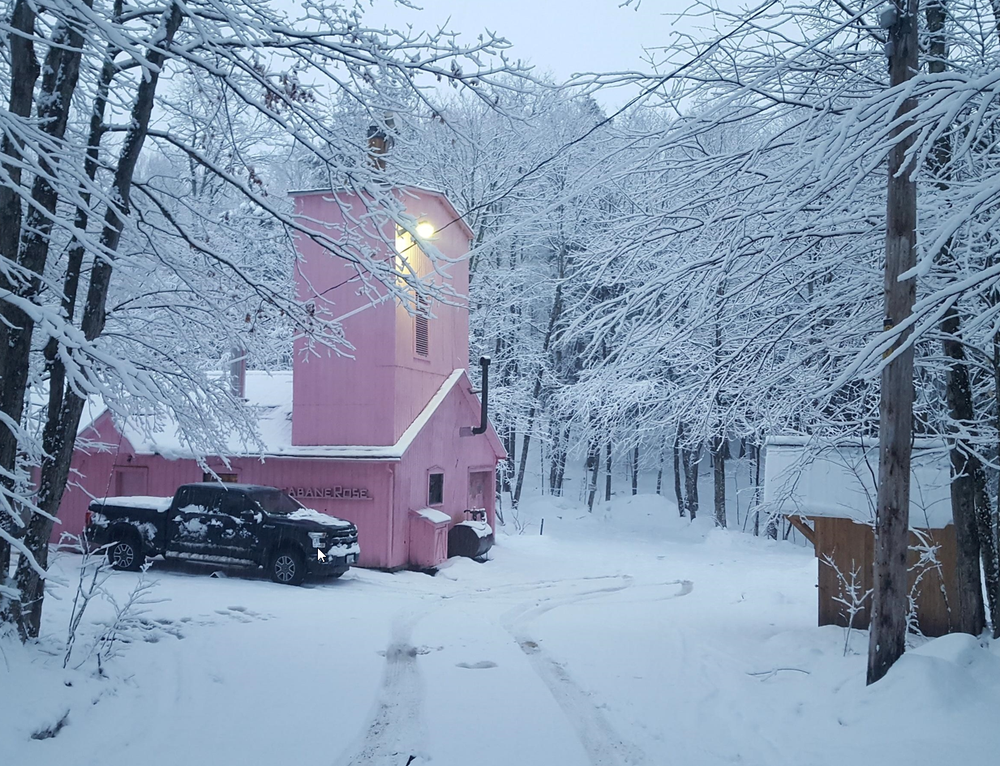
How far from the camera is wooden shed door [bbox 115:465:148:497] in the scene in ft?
70.0

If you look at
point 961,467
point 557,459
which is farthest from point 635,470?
point 961,467

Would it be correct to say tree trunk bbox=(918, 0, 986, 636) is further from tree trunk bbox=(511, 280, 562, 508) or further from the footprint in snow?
tree trunk bbox=(511, 280, 562, 508)

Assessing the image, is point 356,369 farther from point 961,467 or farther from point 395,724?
point 961,467

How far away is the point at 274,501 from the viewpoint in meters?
17.1

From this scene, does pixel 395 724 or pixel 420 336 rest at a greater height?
pixel 420 336

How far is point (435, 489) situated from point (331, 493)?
3.09m

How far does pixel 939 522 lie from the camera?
10273mm

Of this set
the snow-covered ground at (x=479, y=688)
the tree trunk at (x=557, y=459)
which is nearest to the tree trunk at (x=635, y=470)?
the tree trunk at (x=557, y=459)

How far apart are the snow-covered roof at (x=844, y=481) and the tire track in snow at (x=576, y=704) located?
3.51 m

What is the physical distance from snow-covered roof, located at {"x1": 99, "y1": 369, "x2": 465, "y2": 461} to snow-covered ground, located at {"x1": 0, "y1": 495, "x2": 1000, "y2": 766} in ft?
14.9

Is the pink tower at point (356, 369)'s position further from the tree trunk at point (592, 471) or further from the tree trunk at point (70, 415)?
the tree trunk at point (592, 471)

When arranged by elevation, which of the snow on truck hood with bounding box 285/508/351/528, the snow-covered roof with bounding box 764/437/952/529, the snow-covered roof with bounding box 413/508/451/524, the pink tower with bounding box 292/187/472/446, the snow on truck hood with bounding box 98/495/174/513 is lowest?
the snow-covered roof with bounding box 413/508/451/524

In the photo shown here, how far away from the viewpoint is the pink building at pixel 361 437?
19047 mm

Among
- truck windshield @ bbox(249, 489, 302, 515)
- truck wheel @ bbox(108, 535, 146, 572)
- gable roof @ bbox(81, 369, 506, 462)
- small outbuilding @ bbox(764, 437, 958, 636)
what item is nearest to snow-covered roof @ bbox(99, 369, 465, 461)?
gable roof @ bbox(81, 369, 506, 462)
